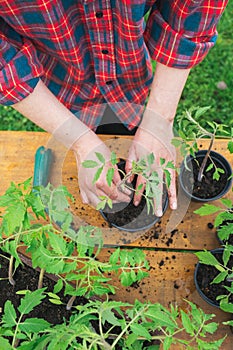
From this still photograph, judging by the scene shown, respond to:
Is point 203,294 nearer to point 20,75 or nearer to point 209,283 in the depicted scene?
point 209,283

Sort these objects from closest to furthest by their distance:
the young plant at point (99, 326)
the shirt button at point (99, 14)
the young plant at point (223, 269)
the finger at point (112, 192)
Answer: the young plant at point (99, 326)
the young plant at point (223, 269)
the shirt button at point (99, 14)
the finger at point (112, 192)

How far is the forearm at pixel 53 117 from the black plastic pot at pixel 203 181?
0.75 ft

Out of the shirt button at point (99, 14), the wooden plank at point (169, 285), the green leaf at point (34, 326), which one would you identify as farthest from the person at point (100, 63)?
the green leaf at point (34, 326)

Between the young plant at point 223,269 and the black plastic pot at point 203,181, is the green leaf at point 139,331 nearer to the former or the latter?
the young plant at point 223,269

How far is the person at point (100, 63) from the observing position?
918mm

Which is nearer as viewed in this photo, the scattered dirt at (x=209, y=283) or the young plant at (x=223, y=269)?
the young plant at (x=223, y=269)

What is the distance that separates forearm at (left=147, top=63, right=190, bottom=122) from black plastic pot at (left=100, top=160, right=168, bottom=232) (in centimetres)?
18

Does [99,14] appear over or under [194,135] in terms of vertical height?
over

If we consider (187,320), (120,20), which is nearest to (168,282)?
(187,320)

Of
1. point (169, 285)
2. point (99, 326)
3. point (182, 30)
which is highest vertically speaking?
point (182, 30)

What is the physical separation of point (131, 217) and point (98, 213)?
3.4 inches

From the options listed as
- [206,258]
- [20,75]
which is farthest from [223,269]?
[20,75]

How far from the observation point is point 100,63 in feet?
3.39

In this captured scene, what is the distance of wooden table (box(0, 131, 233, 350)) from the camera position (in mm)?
984
